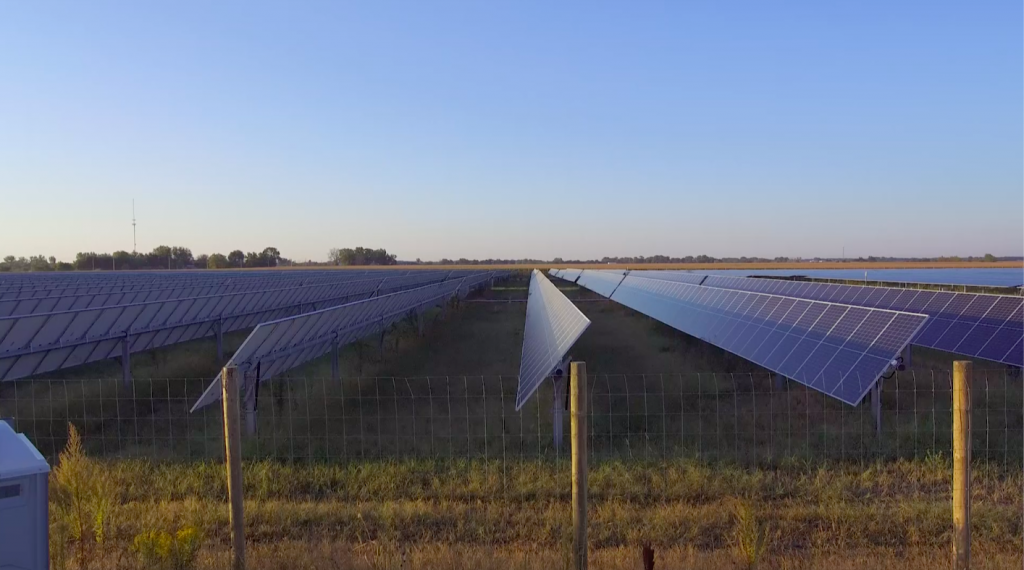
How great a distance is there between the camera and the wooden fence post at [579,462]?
12.4 ft

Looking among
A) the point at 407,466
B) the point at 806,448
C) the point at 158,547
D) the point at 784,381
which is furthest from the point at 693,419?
the point at 158,547

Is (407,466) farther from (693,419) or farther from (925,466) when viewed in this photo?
(925,466)

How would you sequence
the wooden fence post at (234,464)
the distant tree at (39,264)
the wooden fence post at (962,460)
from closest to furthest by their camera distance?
1. the wooden fence post at (962,460)
2. the wooden fence post at (234,464)
3. the distant tree at (39,264)

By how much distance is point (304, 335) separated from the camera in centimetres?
1086

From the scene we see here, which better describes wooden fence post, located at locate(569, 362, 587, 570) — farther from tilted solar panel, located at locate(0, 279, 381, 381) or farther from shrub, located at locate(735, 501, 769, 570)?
tilted solar panel, located at locate(0, 279, 381, 381)

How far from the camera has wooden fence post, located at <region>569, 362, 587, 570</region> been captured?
12.4 ft

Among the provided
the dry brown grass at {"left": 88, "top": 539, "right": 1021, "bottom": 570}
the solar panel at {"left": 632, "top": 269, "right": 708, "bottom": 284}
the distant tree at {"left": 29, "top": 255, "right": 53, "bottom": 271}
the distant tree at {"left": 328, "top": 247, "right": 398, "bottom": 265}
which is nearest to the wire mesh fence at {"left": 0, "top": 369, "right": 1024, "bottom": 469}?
the dry brown grass at {"left": 88, "top": 539, "right": 1021, "bottom": 570}

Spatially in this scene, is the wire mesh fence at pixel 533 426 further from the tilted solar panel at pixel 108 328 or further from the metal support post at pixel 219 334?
the metal support post at pixel 219 334

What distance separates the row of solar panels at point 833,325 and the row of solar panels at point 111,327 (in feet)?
38.5

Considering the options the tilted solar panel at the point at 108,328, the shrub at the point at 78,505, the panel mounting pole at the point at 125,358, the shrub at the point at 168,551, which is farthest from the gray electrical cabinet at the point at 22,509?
the panel mounting pole at the point at 125,358

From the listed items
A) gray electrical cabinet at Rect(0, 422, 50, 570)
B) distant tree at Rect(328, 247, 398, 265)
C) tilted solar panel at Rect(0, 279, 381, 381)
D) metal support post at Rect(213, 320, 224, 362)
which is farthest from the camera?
distant tree at Rect(328, 247, 398, 265)

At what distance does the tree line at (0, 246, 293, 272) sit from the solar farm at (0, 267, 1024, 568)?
95062 millimetres

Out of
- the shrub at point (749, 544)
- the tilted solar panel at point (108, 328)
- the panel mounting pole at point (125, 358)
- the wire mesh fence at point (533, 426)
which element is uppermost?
the tilted solar panel at point (108, 328)

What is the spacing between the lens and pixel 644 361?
15141 mm
